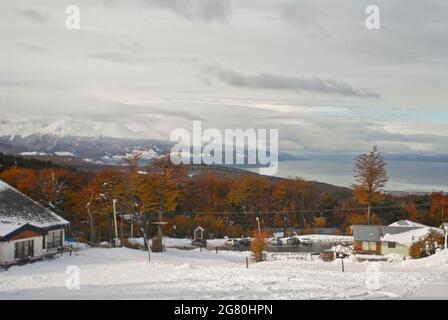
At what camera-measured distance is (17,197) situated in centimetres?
3606

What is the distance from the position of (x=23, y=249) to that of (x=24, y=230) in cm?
109

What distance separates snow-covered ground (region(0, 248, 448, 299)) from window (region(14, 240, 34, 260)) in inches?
54.7

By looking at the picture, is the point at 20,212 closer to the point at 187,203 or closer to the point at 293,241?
the point at 293,241

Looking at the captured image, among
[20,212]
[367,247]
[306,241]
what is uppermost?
[20,212]

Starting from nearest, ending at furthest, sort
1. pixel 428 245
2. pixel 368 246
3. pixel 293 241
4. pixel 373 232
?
pixel 428 245, pixel 373 232, pixel 368 246, pixel 293 241

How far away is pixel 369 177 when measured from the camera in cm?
4997

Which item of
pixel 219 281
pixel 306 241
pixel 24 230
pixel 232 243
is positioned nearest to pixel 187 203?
pixel 232 243

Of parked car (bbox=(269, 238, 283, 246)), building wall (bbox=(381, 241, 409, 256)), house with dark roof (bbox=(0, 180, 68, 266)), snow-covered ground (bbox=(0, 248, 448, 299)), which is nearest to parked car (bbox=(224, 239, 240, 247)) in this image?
parked car (bbox=(269, 238, 283, 246))

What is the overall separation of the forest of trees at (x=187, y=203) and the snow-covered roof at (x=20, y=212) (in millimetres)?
7165

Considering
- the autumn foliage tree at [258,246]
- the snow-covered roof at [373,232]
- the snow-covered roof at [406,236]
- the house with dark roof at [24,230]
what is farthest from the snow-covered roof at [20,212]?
the snow-covered roof at [406,236]

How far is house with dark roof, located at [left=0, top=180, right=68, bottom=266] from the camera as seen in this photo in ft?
99.0

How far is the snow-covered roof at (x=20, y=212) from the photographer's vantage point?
32.6 meters
